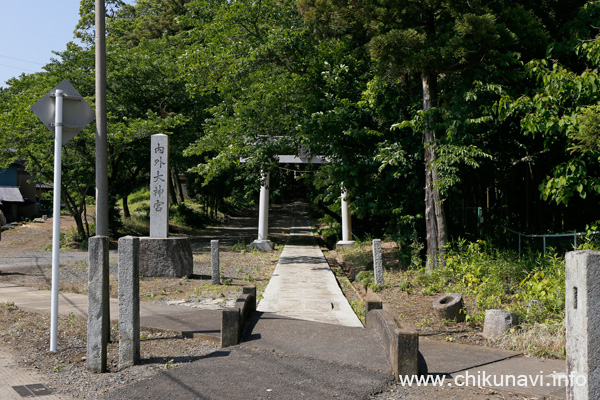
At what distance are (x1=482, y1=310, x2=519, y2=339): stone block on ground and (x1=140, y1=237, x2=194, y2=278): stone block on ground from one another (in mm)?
7770

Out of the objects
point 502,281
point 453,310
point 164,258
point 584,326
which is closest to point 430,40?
point 502,281

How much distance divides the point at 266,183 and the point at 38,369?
583 inches

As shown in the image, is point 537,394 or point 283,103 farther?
point 283,103

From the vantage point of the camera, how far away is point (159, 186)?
43.6 ft

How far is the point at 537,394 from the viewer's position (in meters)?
4.93

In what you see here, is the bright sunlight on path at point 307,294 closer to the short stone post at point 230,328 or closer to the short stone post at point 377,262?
the short stone post at point 377,262

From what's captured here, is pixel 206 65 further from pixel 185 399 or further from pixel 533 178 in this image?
pixel 185 399

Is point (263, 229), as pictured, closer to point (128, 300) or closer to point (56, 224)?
point (56, 224)

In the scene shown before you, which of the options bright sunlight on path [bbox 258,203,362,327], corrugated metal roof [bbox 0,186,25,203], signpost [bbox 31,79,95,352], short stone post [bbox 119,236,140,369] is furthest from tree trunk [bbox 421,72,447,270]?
corrugated metal roof [bbox 0,186,25,203]

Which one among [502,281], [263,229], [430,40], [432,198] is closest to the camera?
[502,281]

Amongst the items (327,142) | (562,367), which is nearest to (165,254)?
(327,142)

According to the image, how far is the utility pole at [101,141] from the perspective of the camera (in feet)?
28.8

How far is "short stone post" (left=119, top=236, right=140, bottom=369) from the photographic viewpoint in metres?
5.60

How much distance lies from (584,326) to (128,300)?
4.28 meters
